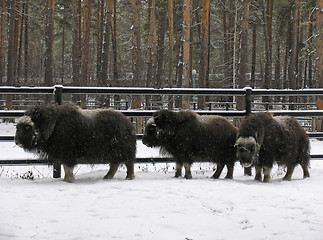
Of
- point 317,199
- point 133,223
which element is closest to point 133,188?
point 133,223

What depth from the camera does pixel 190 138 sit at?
6609 mm

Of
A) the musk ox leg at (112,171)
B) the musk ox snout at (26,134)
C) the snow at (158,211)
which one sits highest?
the musk ox snout at (26,134)

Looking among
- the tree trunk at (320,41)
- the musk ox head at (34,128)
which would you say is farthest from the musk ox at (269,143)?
the tree trunk at (320,41)

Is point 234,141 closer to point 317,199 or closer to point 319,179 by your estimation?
point 319,179

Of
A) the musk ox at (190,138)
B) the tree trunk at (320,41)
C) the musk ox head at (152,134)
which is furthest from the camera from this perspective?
the tree trunk at (320,41)

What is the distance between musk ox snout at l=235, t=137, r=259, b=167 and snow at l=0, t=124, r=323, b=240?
626 millimetres

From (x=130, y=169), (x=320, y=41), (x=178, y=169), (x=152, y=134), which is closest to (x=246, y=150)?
(x=178, y=169)

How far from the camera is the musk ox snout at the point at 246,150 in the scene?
614 cm

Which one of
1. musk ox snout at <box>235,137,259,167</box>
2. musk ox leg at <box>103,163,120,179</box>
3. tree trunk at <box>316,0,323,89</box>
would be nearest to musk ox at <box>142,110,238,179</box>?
musk ox snout at <box>235,137,259,167</box>

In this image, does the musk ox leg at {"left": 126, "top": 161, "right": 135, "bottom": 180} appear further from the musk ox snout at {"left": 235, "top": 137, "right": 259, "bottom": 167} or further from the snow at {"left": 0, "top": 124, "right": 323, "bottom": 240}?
the musk ox snout at {"left": 235, "top": 137, "right": 259, "bottom": 167}

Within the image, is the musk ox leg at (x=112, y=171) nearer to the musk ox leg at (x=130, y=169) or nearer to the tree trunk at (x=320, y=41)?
the musk ox leg at (x=130, y=169)

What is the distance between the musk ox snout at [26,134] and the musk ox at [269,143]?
3.21 meters

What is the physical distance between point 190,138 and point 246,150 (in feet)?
3.23

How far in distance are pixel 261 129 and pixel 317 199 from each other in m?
1.77
